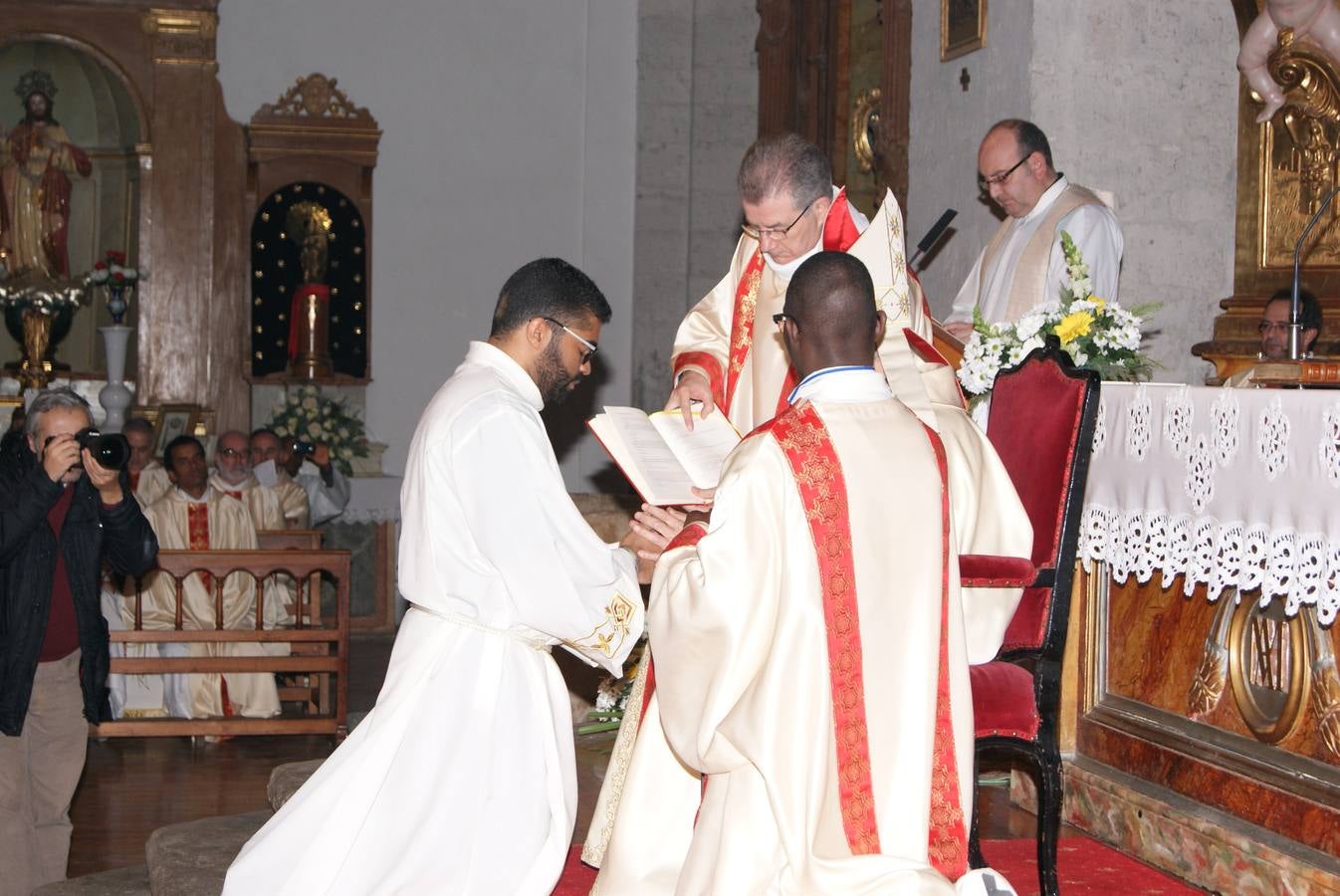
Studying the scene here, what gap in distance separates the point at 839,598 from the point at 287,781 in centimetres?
281

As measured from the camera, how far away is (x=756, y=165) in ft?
12.8

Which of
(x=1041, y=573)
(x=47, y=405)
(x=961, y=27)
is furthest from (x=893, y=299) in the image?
(x=961, y=27)

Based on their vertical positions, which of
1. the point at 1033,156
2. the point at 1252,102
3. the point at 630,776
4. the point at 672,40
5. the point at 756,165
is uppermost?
the point at 672,40

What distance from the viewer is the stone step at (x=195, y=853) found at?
14.7 feet

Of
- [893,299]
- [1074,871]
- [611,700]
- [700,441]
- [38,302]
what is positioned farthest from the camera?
[38,302]

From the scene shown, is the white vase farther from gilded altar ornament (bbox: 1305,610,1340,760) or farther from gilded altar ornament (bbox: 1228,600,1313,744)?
gilded altar ornament (bbox: 1305,610,1340,760)

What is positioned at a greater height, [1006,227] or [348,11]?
[348,11]

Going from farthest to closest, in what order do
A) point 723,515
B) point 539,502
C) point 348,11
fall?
point 348,11 < point 539,502 < point 723,515

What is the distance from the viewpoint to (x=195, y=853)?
472cm

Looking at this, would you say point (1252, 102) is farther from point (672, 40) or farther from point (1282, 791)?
point (672, 40)

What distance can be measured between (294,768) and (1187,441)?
3.15 m

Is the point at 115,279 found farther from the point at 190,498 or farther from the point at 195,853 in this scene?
the point at 195,853

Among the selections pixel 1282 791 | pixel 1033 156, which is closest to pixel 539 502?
pixel 1282 791

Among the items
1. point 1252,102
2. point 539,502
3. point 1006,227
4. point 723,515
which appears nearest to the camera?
point 723,515
